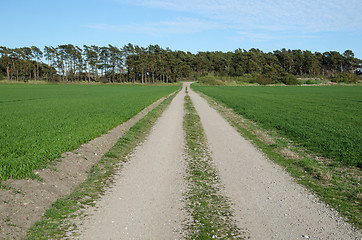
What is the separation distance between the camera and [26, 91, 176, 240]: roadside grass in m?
5.50

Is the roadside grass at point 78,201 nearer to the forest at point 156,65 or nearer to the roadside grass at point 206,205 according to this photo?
the roadside grass at point 206,205

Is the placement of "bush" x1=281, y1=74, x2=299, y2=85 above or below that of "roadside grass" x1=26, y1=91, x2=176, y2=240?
above

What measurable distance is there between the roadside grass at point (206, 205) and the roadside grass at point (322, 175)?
2.65 m

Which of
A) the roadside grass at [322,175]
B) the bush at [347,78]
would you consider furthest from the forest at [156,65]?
the roadside grass at [322,175]

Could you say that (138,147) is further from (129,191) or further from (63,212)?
(63,212)

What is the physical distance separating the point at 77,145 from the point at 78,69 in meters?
145

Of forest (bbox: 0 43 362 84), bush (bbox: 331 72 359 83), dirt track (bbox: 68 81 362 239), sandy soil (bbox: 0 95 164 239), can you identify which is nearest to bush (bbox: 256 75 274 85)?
forest (bbox: 0 43 362 84)

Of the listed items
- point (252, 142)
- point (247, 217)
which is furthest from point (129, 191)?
point (252, 142)

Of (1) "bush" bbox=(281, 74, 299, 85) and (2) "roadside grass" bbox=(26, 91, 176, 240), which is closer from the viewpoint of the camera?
(2) "roadside grass" bbox=(26, 91, 176, 240)

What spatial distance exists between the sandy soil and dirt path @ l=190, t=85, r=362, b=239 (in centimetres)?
458

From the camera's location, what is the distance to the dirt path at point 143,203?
18.0 ft

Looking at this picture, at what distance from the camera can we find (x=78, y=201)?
7.02 metres

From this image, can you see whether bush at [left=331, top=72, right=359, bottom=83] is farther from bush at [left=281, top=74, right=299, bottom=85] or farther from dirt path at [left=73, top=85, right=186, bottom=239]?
dirt path at [left=73, top=85, right=186, bottom=239]

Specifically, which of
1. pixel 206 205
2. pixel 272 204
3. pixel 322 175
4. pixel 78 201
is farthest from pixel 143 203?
pixel 322 175
